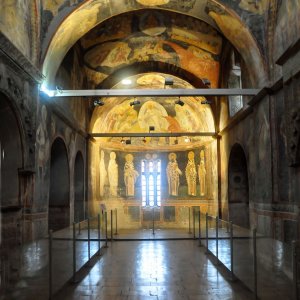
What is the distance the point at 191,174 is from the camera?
88.0 feet

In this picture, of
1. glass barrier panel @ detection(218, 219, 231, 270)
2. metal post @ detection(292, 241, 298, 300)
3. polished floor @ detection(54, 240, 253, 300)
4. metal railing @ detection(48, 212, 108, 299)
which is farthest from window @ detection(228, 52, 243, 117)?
metal post @ detection(292, 241, 298, 300)

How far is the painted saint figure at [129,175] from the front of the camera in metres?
28.0

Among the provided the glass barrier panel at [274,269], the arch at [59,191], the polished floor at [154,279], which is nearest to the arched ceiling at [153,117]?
the arch at [59,191]

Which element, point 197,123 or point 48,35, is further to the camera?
point 197,123

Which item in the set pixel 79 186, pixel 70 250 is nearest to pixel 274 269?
pixel 70 250

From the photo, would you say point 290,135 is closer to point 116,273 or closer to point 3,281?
point 116,273

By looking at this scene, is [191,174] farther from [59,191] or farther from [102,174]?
[59,191]

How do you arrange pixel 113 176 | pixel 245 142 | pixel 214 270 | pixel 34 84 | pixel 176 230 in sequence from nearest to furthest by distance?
pixel 214 270
pixel 34 84
pixel 245 142
pixel 176 230
pixel 113 176

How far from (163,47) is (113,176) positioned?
1050cm

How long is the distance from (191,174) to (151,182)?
3183 millimetres

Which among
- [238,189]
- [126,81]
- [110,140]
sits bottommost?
[238,189]

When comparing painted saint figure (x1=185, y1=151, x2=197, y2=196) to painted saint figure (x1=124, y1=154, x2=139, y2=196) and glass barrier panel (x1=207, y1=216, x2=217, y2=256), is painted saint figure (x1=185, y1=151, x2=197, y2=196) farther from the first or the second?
glass barrier panel (x1=207, y1=216, x2=217, y2=256)

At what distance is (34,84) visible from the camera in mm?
12062

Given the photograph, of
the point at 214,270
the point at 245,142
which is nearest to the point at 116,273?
the point at 214,270
